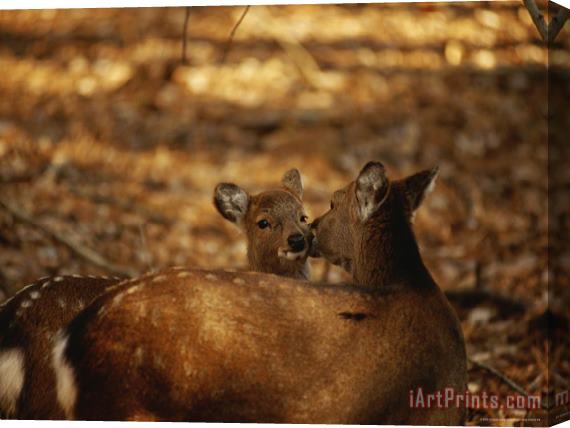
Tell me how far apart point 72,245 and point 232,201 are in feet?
5.41

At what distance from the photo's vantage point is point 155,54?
9.98 metres

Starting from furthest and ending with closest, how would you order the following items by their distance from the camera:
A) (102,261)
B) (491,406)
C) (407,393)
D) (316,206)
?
(102,261) → (316,206) → (491,406) → (407,393)

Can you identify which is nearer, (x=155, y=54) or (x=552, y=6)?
(x=552, y=6)

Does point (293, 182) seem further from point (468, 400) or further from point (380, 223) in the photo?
point (468, 400)

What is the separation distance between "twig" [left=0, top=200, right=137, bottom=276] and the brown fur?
3.80 feet

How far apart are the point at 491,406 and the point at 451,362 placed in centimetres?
65

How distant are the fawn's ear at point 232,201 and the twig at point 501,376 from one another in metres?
1.90

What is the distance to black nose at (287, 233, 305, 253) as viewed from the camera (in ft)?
29.1

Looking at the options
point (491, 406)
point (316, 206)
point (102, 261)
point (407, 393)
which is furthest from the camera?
point (102, 261)

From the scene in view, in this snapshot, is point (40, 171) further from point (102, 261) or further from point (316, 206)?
point (316, 206)

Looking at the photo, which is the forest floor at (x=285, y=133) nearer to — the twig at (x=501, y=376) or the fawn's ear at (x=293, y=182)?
the twig at (x=501, y=376)

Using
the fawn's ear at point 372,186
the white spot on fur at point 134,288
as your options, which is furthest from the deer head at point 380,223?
the white spot on fur at point 134,288

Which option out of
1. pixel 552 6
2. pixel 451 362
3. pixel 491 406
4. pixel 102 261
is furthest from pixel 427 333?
pixel 102 261

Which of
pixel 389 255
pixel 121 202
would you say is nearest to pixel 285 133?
pixel 121 202
